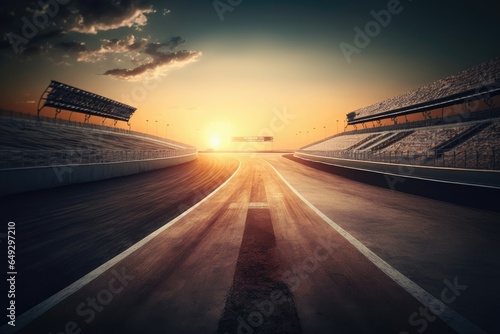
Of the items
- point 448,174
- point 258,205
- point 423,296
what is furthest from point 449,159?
point 423,296

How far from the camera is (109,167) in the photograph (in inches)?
730

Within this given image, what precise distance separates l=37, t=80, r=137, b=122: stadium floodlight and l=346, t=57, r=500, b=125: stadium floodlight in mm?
68256

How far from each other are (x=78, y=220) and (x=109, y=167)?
12128 mm

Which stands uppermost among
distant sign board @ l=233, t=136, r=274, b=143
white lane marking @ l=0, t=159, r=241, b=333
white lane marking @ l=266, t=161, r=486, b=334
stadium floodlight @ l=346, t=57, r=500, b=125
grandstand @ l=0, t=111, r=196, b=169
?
stadium floodlight @ l=346, t=57, r=500, b=125

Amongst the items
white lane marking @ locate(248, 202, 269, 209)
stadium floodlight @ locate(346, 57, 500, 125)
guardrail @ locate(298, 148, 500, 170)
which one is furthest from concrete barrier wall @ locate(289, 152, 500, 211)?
stadium floodlight @ locate(346, 57, 500, 125)

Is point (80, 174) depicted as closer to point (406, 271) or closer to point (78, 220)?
point (78, 220)

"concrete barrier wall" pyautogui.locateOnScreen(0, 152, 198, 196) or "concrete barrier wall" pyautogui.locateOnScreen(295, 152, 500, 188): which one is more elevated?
"concrete barrier wall" pyautogui.locateOnScreen(295, 152, 500, 188)

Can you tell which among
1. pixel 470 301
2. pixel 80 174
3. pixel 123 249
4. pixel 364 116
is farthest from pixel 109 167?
pixel 364 116

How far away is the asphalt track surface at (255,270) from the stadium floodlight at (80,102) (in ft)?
182

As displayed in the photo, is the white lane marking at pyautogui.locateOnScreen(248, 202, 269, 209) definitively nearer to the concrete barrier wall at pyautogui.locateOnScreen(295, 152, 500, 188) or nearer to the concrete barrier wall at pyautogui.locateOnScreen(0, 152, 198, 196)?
the concrete barrier wall at pyautogui.locateOnScreen(295, 152, 500, 188)

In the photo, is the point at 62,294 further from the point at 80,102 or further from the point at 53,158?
the point at 80,102

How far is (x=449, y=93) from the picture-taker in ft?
140

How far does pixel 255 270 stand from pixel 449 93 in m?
52.0

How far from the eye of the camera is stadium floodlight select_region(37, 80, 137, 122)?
52.1 meters
